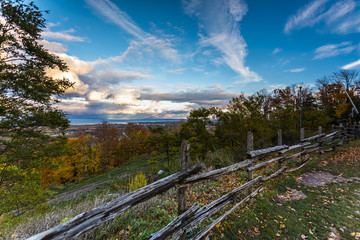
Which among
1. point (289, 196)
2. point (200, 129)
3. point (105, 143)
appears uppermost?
point (200, 129)

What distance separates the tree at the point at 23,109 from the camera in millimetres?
6388

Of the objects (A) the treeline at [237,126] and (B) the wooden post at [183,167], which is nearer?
(B) the wooden post at [183,167]

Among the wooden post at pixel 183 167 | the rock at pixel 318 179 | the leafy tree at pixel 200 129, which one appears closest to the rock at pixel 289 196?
the rock at pixel 318 179

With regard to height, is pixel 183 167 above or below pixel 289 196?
above

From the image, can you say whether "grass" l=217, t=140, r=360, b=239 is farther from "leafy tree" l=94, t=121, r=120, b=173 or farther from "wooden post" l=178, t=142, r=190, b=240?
"leafy tree" l=94, t=121, r=120, b=173

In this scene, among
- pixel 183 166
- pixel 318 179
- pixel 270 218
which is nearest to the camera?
pixel 183 166

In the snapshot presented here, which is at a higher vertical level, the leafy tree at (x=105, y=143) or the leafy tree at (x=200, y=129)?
the leafy tree at (x=200, y=129)

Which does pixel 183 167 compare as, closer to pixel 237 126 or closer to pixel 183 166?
pixel 183 166

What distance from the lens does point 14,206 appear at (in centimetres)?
634

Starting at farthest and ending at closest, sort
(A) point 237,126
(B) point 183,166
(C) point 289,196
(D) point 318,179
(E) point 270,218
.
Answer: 1. (A) point 237,126
2. (D) point 318,179
3. (C) point 289,196
4. (E) point 270,218
5. (B) point 183,166

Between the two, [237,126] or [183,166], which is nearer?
[183,166]

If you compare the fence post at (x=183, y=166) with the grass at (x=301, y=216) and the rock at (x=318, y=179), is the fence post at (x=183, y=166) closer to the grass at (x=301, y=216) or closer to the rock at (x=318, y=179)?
the grass at (x=301, y=216)

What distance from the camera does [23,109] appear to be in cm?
679

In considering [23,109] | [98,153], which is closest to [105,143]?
[98,153]
